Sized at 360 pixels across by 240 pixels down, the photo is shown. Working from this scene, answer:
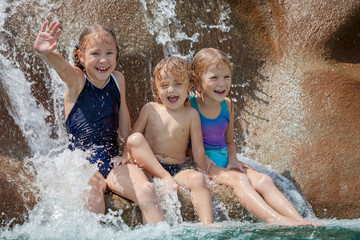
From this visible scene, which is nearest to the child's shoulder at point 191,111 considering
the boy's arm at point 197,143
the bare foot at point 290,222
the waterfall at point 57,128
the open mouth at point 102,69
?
the boy's arm at point 197,143

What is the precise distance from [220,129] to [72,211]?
1.38 metres

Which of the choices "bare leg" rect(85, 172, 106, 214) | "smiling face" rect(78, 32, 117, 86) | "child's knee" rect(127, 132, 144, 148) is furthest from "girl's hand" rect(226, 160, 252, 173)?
"smiling face" rect(78, 32, 117, 86)

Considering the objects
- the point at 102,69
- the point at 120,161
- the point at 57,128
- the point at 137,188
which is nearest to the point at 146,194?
the point at 137,188

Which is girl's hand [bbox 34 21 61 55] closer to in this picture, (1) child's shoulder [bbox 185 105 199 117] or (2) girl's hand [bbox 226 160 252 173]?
(1) child's shoulder [bbox 185 105 199 117]

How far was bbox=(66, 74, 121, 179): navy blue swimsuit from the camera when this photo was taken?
377 cm

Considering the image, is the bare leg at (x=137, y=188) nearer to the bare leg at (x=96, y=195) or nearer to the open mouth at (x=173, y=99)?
the bare leg at (x=96, y=195)

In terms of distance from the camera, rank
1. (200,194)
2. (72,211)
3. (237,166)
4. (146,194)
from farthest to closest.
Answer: (237,166)
(200,194)
(146,194)
(72,211)

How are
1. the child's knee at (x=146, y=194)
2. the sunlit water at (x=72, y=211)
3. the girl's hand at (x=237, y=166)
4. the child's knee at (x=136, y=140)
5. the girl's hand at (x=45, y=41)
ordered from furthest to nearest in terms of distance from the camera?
the girl's hand at (x=237, y=166) < the child's knee at (x=136, y=140) < the girl's hand at (x=45, y=41) < the child's knee at (x=146, y=194) < the sunlit water at (x=72, y=211)

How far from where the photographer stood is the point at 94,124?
382 centimetres

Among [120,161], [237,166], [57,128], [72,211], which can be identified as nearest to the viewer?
[72,211]

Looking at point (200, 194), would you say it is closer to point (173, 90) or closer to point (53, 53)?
point (173, 90)

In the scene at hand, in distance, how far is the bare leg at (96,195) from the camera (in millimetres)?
3230

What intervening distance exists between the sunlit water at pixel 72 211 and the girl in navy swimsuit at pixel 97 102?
14 centimetres

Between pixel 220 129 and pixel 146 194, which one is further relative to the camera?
pixel 220 129
